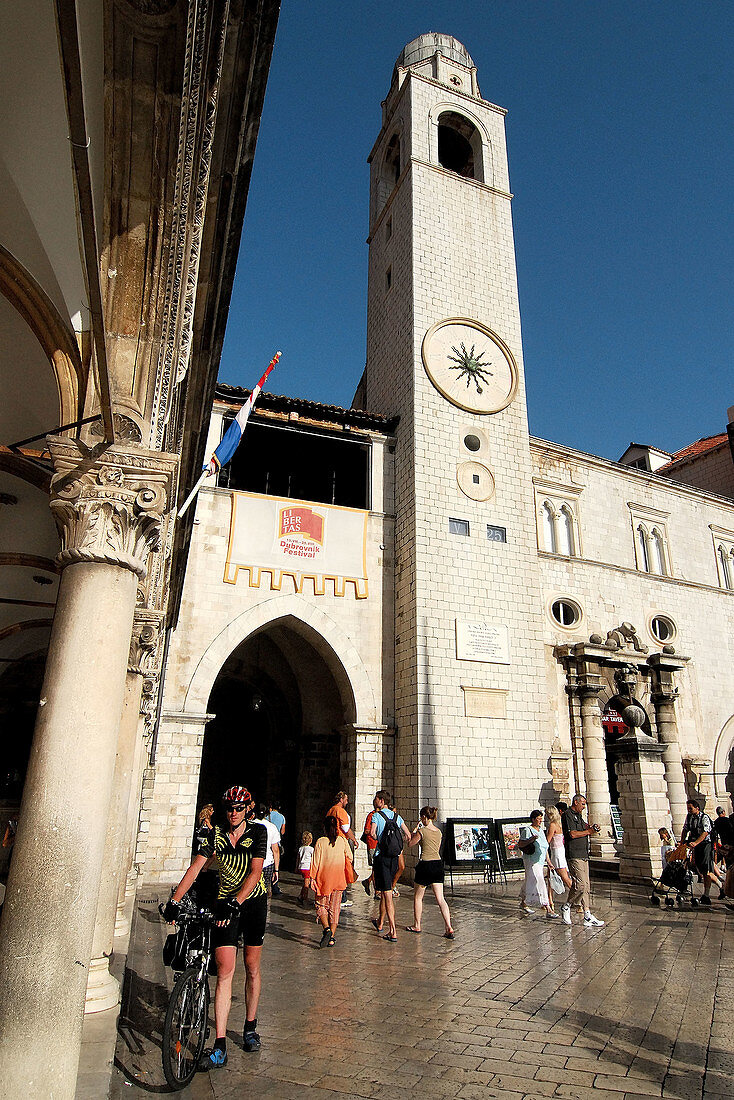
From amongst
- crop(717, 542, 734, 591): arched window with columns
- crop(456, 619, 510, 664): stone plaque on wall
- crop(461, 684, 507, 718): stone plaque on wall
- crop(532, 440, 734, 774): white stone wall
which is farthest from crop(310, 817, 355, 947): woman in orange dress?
crop(717, 542, 734, 591): arched window with columns

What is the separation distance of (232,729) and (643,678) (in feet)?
A: 37.9

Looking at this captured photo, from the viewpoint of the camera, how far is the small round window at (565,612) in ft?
56.4

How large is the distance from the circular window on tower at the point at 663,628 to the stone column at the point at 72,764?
17.2m

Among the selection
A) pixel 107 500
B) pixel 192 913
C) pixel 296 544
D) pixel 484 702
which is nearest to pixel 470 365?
pixel 296 544

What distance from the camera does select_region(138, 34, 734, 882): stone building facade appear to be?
13.5 metres

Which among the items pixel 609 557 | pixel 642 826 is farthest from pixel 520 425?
pixel 642 826

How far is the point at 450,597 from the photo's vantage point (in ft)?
47.8

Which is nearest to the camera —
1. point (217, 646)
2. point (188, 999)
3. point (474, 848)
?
point (188, 999)

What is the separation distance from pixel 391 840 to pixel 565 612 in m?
10.8

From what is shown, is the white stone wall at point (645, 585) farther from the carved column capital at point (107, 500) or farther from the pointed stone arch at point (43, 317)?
the pointed stone arch at point (43, 317)

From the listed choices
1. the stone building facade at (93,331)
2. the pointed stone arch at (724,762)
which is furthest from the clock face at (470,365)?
the stone building facade at (93,331)

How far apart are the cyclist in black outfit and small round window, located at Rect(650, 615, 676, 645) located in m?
16.6

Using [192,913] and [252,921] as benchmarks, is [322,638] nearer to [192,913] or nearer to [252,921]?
[252,921]

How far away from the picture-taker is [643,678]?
17562mm
